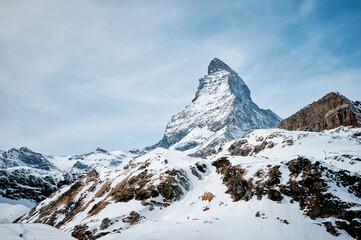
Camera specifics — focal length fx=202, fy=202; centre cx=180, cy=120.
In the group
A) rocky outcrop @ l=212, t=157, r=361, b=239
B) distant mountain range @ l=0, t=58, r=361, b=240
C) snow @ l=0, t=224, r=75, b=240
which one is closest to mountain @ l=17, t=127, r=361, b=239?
rocky outcrop @ l=212, t=157, r=361, b=239

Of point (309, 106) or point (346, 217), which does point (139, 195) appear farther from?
point (309, 106)

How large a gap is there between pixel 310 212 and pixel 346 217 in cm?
492

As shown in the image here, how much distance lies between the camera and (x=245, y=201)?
43781mm

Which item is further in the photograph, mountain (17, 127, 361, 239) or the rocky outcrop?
the rocky outcrop

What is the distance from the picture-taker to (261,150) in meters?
113

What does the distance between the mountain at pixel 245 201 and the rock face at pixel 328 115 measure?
23.1 meters

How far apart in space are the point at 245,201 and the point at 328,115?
111 m

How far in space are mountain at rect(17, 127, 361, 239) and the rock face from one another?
23.1 m

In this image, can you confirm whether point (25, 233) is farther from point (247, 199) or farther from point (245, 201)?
point (247, 199)

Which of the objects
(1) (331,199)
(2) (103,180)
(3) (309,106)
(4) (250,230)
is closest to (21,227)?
(4) (250,230)

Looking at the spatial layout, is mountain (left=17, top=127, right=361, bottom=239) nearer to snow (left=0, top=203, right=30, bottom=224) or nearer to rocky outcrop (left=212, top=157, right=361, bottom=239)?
rocky outcrop (left=212, top=157, right=361, bottom=239)

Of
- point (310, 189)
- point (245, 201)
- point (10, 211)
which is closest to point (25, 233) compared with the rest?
point (245, 201)

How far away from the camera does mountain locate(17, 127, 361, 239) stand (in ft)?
105

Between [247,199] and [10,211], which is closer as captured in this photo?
[247,199]
